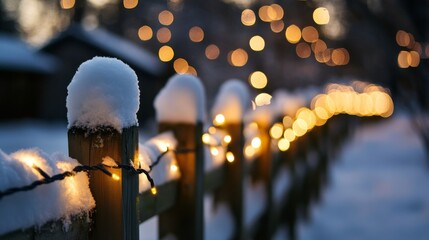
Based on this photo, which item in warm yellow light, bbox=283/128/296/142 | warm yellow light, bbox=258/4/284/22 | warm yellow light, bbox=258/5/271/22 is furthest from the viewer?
warm yellow light, bbox=258/5/271/22

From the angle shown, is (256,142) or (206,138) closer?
(206,138)

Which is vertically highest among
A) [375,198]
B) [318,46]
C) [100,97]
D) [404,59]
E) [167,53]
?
[318,46]

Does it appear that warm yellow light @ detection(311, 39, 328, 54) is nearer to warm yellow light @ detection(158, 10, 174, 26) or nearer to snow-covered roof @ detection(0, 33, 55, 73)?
warm yellow light @ detection(158, 10, 174, 26)

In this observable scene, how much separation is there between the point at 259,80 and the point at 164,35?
293 inches

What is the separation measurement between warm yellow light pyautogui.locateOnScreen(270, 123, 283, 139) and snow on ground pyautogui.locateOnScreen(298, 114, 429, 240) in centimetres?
162

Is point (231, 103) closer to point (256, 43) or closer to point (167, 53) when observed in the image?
point (256, 43)

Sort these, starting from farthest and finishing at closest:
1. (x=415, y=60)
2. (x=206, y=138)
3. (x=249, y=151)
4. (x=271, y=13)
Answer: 1. (x=271, y=13)
2. (x=415, y=60)
3. (x=249, y=151)
4. (x=206, y=138)

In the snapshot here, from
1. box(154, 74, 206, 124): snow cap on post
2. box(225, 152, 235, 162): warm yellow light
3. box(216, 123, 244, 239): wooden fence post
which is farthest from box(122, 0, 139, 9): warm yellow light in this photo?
box(154, 74, 206, 124): snow cap on post

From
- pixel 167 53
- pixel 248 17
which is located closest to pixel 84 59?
pixel 167 53

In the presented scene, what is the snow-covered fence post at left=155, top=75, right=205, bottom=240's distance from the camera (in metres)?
3.00

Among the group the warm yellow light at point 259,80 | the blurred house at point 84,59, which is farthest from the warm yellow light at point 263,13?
the blurred house at point 84,59

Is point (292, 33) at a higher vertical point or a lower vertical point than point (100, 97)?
higher

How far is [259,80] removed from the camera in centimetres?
3834

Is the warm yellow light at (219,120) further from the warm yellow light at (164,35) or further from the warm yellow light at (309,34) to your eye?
the warm yellow light at (309,34)
